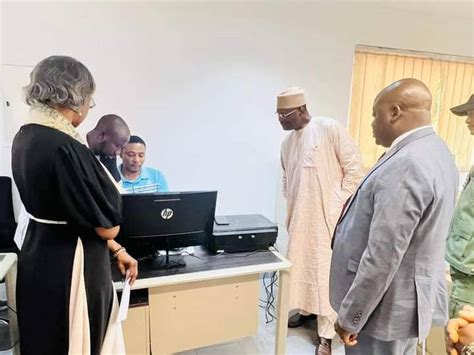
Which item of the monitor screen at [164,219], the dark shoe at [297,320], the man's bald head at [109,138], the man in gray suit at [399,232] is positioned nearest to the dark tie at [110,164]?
the man's bald head at [109,138]

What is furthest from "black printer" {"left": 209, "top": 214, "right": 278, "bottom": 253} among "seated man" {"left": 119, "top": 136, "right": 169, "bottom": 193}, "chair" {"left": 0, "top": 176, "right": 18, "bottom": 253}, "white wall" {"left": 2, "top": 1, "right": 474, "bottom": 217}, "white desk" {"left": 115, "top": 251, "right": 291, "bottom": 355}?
"chair" {"left": 0, "top": 176, "right": 18, "bottom": 253}

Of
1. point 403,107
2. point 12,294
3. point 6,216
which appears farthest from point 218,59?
point 12,294

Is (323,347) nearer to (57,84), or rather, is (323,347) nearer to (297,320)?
(297,320)

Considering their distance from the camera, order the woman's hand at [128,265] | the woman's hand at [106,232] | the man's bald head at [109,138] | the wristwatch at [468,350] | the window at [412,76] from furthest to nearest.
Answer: the window at [412,76]
the man's bald head at [109,138]
the woman's hand at [128,265]
the woman's hand at [106,232]
the wristwatch at [468,350]

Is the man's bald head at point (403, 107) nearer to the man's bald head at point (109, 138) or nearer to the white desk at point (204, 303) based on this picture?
the white desk at point (204, 303)

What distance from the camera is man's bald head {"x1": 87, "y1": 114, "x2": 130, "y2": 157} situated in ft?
6.38

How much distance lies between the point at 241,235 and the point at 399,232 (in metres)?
0.93

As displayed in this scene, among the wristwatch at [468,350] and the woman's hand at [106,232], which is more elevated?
the woman's hand at [106,232]

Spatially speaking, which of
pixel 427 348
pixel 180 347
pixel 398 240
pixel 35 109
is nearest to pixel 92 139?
pixel 35 109

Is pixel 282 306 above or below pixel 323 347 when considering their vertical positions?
above

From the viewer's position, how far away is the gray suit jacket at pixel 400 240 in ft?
3.50

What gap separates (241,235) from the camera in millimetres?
1846

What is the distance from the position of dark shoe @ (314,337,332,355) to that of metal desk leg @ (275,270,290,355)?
38cm

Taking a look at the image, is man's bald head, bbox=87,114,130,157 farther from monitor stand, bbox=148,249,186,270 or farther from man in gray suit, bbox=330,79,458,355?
man in gray suit, bbox=330,79,458,355
